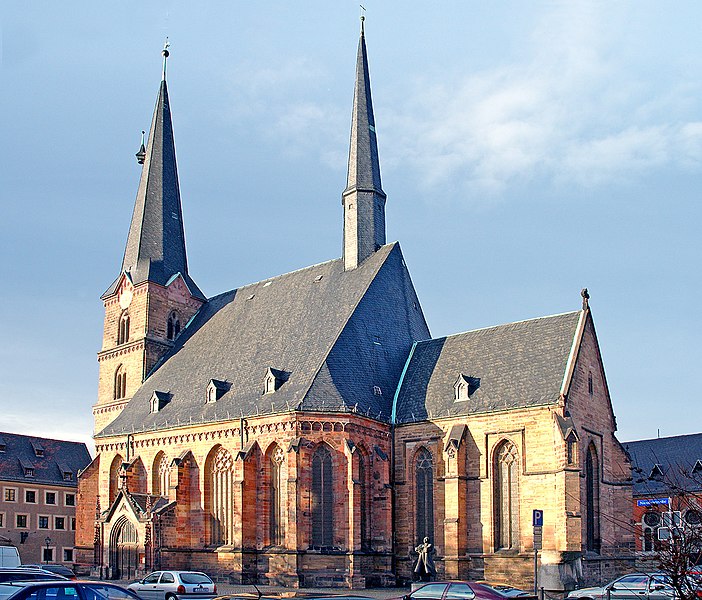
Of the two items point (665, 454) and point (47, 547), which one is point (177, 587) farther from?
point (665, 454)

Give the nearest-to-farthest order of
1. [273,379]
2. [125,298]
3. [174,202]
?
[273,379]
[125,298]
[174,202]

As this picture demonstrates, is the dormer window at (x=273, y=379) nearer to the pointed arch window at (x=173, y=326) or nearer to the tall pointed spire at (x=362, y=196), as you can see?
the tall pointed spire at (x=362, y=196)

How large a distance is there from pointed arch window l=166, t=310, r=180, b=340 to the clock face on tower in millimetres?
2912

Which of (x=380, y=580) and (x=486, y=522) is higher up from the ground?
(x=486, y=522)

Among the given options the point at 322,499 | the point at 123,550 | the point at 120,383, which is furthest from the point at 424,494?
the point at 120,383

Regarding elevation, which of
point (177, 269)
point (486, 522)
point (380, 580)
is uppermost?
point (177, 269)

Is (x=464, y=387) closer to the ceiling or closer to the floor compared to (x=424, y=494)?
closer to the ceiling

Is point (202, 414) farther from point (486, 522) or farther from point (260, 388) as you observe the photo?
point (486, 522)

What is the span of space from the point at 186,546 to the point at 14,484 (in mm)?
23910

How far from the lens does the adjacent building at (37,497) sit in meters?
62.3

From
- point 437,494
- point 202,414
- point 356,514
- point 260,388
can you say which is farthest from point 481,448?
point 202,414

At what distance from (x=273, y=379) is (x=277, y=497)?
5.71m

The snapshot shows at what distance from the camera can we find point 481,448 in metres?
40.2

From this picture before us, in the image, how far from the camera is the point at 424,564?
3662 cm
